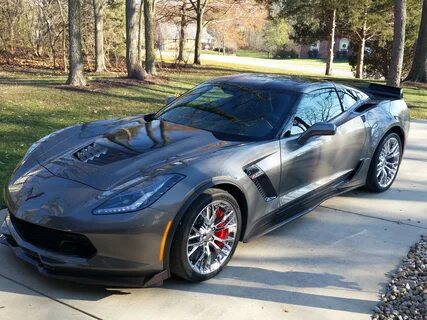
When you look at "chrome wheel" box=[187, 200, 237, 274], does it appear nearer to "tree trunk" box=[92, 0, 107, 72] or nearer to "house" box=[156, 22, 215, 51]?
"tree trunk" box=[92, 0, 107, 72]

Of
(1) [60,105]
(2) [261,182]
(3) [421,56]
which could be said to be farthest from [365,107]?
(3) [421,56]

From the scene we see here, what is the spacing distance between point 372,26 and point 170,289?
984 inches

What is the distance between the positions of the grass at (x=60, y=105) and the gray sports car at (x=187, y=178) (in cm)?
152

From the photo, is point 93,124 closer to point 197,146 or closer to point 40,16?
point 197,146

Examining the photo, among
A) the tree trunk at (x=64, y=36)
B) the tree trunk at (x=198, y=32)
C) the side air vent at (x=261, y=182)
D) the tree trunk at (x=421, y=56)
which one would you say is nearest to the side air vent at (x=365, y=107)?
the side air vent at (x=261, y=182)

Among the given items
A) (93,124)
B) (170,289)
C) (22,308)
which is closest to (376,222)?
(170,289)

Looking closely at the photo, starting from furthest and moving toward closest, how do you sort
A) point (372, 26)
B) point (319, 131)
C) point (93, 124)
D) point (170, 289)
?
point (372, 26) → point (93, 124) → point (319, 131) → point (170, 289)

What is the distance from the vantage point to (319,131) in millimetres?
4293

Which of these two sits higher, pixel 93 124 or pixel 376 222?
pixel 93 124

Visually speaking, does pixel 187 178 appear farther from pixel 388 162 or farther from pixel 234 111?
pixel 388 162

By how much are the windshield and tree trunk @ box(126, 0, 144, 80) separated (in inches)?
385

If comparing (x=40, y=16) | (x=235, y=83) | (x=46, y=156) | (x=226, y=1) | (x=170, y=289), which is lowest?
(x=170, y=289)

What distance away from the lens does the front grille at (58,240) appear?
3096 millimetres

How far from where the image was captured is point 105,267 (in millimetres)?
3090
